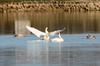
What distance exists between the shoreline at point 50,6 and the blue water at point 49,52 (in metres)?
43.7

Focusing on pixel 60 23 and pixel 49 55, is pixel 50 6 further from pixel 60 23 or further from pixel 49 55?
pixel 49 55

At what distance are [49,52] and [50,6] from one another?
52569mm

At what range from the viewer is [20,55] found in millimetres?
26422

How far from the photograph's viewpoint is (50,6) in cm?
7994

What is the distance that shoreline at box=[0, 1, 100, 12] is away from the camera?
259 feet

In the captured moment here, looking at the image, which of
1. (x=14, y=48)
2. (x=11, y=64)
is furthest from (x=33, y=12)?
(x=11, y=64)

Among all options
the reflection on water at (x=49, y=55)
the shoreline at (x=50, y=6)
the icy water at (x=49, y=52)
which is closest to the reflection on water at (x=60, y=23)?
the icy water at (x=49, y=52)

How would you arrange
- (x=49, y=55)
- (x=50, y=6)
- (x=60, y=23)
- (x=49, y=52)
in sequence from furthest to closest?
(x=50, y=6), (x=60, y=23), (x=49, y=52), (x=49, y=55)

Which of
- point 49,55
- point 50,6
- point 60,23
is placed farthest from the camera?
point 50,6

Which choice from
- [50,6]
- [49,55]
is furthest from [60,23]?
[50,6]

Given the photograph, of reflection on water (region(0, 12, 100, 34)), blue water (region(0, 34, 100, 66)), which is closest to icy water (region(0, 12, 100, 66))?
blue water (region(0, 34, 100, 66))

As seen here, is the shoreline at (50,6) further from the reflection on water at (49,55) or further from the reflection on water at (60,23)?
the reflection on water at (49,55)

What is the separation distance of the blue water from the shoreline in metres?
43.7

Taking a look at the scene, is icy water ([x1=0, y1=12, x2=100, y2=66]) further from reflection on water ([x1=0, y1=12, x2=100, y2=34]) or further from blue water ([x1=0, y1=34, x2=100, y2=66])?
reflection on water ([x1=0, y1=12, x2=100, y2=34])
